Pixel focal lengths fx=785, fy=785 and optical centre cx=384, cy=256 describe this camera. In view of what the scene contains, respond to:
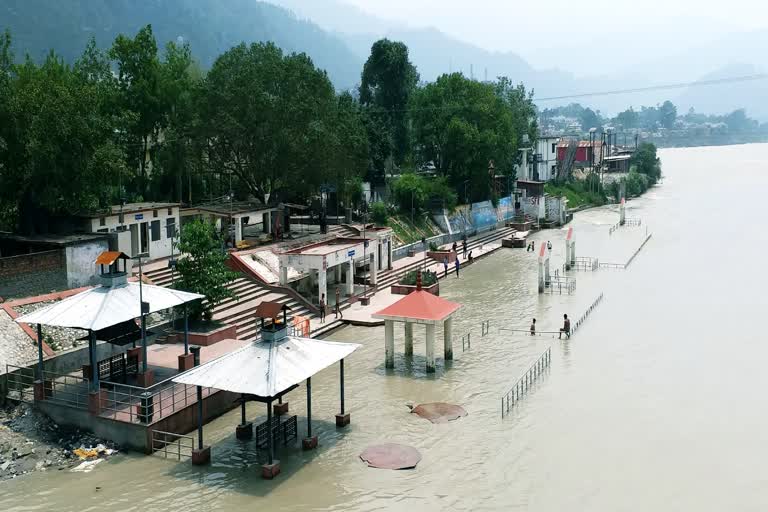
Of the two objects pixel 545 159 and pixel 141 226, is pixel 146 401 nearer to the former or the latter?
pixel 141 226

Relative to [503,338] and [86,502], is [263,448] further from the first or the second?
[503,338]

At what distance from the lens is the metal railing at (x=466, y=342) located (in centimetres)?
3139

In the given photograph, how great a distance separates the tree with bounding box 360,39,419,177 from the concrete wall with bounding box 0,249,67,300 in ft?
137

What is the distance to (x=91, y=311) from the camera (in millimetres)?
22172

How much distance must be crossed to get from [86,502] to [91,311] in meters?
5.91

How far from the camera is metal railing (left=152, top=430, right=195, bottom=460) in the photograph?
67.7ft

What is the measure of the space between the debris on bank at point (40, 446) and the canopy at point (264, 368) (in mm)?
3204

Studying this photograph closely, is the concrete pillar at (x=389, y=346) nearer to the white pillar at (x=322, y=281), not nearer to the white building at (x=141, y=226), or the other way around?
the white pillar at (x=322, y=281)

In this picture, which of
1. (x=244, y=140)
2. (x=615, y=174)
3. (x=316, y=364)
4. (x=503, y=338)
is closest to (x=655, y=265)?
(x=503, y=338)

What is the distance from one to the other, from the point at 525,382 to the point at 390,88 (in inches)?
1863

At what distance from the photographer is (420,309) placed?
2781 centimetres

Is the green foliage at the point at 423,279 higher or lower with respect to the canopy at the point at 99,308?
lower

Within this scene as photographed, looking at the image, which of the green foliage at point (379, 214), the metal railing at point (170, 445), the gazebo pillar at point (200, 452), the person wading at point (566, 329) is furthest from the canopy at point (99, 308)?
the green foliage at point (379, 214)

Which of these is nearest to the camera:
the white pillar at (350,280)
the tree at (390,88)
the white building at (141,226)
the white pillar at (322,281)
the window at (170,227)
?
the white building at (141,226)
